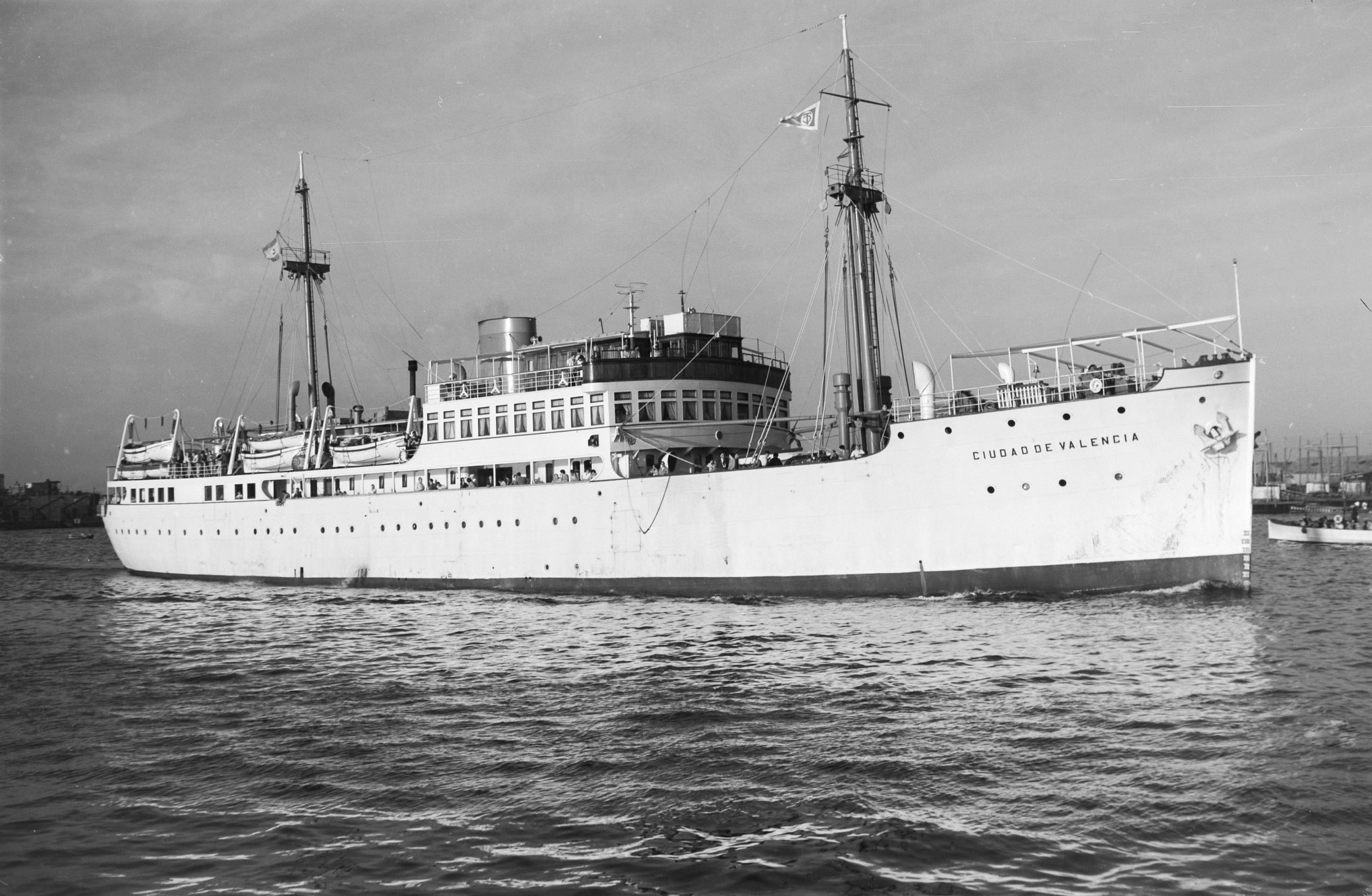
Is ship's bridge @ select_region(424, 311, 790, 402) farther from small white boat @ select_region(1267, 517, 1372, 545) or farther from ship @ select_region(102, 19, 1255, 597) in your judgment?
small white boat @ select_region(1267, 517, 1372, 545)

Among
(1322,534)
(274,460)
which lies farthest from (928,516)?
(1322,534)

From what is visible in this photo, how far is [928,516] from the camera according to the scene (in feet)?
86.9

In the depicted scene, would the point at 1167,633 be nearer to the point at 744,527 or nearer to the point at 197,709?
the point at 744,527

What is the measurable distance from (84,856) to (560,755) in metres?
5.21

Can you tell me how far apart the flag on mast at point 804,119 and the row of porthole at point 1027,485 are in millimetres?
12364

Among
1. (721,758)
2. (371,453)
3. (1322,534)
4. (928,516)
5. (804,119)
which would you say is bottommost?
(1322,534)

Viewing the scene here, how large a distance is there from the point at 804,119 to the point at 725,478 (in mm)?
11294

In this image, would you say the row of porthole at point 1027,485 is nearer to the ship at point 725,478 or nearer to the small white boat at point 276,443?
the ship at point 725,478

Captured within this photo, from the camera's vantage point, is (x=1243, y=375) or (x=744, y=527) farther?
(x=744, y=527)

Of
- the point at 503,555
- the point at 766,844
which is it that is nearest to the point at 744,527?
the point at 503,555

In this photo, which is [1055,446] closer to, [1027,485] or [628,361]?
[1027,485]

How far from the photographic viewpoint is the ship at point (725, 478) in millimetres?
24438

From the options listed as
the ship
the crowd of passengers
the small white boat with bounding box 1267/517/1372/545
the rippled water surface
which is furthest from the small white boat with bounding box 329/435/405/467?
the crowd of passengers

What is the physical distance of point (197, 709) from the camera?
52.7 ft
